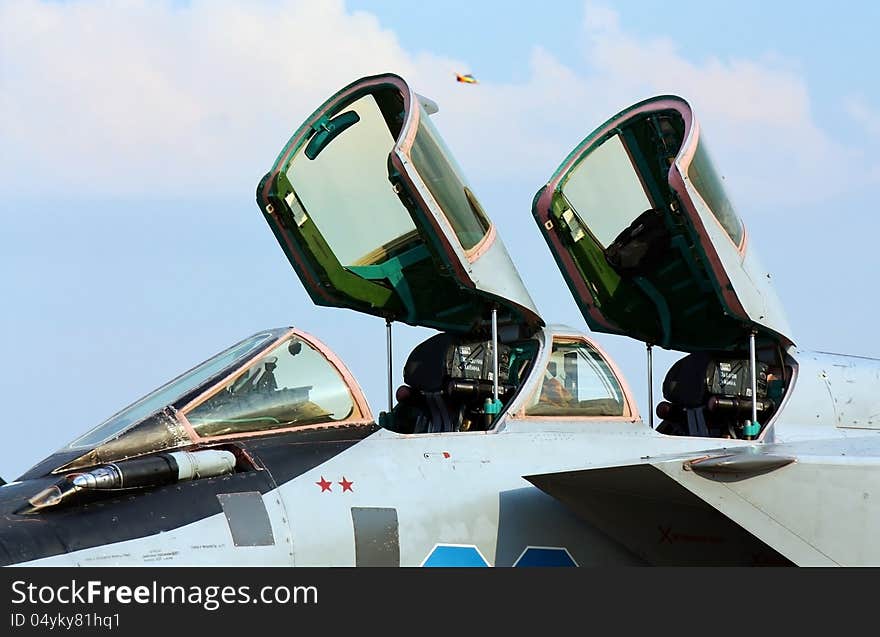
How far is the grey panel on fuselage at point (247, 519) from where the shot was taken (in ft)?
26.1

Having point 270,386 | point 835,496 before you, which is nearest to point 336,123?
point 270,386

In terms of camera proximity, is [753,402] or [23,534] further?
[753,402]

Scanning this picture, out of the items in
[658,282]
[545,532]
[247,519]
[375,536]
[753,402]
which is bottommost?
[545,532]

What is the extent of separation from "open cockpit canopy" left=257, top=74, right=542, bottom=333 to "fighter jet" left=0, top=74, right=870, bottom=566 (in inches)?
0.8

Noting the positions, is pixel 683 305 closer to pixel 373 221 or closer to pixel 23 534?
pixel 373 221

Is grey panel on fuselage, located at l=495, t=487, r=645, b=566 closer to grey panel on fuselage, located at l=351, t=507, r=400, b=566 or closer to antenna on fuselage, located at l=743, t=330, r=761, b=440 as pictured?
grey panel on fuselage, located at l=351, t=507, r=400, b=566

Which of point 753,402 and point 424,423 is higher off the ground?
point 753,402

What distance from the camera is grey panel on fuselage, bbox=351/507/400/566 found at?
8461mm

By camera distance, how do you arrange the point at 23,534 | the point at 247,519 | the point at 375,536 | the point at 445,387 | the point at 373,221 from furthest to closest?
the point at 373,221 < the point at 445,387 < the point at 375,536 < the point at 247,519 < the point at 23,534

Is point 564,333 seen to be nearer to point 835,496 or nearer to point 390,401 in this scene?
point 390,401

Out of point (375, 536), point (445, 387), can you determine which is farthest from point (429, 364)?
point (375, 536)

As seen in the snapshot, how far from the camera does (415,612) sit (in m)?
7.14

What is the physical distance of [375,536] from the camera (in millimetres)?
8555

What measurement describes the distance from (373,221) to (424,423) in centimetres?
200
